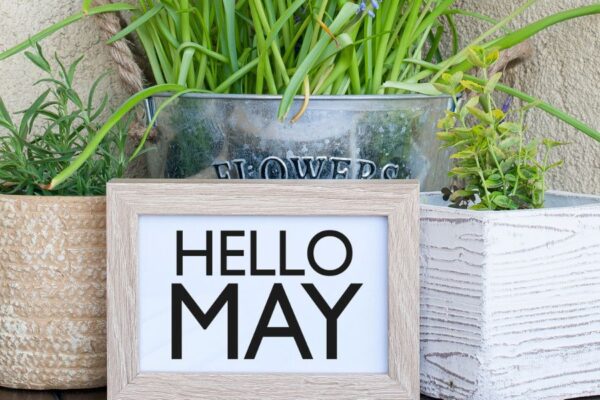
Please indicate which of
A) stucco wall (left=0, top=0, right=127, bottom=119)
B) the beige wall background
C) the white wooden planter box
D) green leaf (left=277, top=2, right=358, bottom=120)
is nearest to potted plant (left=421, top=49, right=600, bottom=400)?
the white wooden planter box

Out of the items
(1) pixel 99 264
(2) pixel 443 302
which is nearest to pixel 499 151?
(2) pixel 443 302

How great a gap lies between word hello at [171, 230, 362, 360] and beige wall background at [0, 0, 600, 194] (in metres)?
0.35

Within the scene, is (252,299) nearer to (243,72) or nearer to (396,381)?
(396,381)

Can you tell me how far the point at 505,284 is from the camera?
25.6 inches

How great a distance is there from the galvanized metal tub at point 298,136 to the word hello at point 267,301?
0.11 metres

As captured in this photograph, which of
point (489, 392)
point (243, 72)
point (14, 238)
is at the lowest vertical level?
point (489, 392)

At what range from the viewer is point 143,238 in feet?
2.20

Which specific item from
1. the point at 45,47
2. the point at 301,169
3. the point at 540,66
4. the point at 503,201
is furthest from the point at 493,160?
the point at 45,47

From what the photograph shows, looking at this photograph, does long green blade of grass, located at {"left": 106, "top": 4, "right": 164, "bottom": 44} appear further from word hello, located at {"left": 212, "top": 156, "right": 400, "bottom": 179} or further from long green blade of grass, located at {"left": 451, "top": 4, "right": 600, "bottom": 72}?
long green blade of grass, located at {"left": 451, "top": 4, "right": 600, "bottom": 72}

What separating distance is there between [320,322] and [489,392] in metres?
0.14

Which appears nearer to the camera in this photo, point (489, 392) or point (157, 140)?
point (489, 392)

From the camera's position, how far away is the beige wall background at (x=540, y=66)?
89cm

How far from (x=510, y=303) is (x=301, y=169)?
219mm

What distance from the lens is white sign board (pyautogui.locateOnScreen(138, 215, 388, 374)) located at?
26.1 inches
